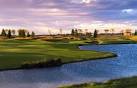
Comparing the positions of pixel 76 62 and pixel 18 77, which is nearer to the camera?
pixel 18 77

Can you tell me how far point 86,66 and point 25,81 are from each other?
24.0 meters

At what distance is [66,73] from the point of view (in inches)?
2621

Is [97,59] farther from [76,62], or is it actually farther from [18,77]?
[18,77]

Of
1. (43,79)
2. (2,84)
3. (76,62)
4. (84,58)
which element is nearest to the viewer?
(2,84)

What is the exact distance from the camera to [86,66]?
78375 millimetres

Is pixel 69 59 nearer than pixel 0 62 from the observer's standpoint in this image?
No

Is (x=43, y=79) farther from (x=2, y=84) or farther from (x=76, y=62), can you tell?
(x=76, y=62)

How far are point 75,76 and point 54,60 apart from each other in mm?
17147

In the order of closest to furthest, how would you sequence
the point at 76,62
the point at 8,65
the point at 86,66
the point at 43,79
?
the point at 43,79 < the point at 8,65 < the point at 86,66 < the point at 76,62

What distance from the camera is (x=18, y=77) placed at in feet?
199

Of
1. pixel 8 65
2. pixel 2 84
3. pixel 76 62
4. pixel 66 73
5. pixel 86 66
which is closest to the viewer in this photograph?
pixel 2 84

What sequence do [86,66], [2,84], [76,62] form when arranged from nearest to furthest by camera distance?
[2,84], [86,66], [76,62]

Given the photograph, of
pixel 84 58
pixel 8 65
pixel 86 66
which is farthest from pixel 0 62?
pixel 84 58

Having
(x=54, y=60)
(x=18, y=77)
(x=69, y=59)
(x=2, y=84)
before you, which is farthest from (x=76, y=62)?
(x=2, y=84)
